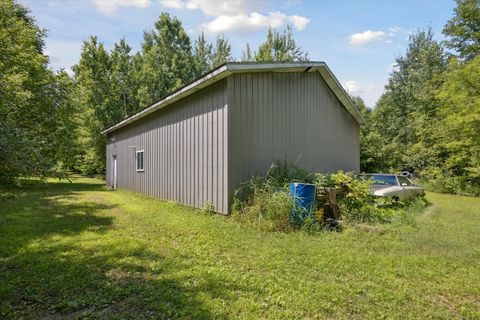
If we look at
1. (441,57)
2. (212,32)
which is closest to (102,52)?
(212,32)

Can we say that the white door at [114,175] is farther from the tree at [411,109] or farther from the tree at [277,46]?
the tree at [411,109]

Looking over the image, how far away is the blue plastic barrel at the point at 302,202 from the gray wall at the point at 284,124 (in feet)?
5.78

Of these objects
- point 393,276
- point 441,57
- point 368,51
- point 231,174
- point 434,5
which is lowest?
point 393,276

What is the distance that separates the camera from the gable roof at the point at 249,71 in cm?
709

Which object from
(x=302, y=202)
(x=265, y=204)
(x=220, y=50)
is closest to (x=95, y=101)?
A: (x=220, y=50)

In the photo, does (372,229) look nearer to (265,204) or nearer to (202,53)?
(265,204)

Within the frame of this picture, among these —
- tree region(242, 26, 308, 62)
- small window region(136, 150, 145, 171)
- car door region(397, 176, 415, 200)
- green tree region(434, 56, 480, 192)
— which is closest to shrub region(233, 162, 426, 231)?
car door region(397, 176, 415, 200)

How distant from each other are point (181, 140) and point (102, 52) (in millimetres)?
22129

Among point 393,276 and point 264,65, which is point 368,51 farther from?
point 393,276

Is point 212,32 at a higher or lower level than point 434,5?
higher

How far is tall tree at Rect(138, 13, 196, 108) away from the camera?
2789 cm

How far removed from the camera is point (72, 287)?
3.33m

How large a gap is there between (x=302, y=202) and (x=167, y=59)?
2671 cm

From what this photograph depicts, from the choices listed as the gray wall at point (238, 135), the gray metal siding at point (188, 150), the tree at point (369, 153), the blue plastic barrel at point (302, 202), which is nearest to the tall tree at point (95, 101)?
the gray metal siding at point (188, 150)
